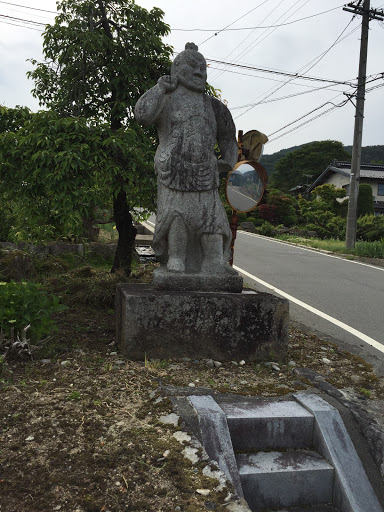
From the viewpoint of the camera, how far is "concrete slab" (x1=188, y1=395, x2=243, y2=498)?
236cm

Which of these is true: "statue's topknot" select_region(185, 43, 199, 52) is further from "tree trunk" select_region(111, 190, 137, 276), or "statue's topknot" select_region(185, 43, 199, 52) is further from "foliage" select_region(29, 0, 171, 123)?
"tree trunk" select_region(111, 190, 137, 276)

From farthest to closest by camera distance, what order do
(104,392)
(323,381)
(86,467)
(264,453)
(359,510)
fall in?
(323,381), (104,392), (264,453), (359,510), (86,467)

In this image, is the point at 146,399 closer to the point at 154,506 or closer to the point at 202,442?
the point at 202,442

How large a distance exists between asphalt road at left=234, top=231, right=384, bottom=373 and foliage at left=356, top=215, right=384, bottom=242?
779 cm

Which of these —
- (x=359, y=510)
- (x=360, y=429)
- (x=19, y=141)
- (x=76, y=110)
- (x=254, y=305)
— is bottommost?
(x=359, y=510)

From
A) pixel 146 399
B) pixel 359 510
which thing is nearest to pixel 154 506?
pixel 146 399

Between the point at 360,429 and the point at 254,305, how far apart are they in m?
1.29

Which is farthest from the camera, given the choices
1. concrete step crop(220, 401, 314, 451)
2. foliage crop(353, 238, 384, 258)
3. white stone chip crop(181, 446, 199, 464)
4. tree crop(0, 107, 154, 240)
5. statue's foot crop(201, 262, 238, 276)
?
foliage crop(353, 238, 384, 258)

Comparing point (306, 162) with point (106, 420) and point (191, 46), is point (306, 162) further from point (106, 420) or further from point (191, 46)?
point (106, 420)

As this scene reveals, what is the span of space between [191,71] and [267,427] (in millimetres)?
2975

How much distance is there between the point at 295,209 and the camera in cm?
3139

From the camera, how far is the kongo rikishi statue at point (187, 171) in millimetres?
3848

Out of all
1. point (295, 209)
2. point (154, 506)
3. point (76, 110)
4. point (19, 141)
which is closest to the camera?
point (154, 506)

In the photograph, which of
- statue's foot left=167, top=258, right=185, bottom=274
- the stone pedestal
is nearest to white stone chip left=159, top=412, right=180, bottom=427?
the stone pedestal
